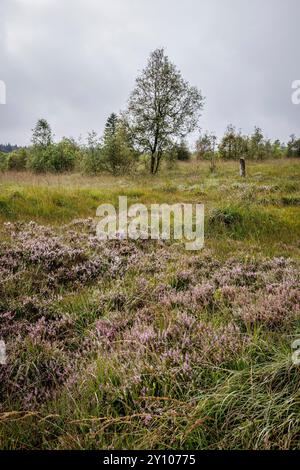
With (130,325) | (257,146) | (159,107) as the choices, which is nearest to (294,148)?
(257,146)

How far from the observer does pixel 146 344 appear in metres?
3.12

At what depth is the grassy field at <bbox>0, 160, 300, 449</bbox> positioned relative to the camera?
2.19 metres

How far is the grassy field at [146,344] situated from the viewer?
219cm

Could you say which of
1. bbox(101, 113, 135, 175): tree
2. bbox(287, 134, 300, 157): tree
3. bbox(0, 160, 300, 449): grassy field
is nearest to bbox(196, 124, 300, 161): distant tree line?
bbox(287, 134, 300, 157): tree

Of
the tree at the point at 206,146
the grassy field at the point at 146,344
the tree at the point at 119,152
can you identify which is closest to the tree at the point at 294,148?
the tree at the point at 206,146

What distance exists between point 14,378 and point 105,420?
43.0 inches

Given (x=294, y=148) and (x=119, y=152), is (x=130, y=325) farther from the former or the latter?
(x=294, y=148)

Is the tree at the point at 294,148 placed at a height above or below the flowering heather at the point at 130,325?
above

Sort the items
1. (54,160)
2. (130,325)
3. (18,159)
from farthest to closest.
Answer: (18,159)
(54,160)
(130,325)

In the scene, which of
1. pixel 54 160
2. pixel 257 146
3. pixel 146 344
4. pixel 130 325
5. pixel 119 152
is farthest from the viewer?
pixel 257 146

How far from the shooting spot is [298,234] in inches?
325

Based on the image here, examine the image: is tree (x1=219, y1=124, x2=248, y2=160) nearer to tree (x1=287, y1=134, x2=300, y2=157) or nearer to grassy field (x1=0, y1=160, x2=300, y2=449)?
tree (x1=287, y1=134, x2=300, y2=157)

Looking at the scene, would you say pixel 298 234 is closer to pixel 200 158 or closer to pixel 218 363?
pixel 218 363

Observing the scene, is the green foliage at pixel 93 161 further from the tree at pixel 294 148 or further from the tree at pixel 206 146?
the tree at pixel 294 148
